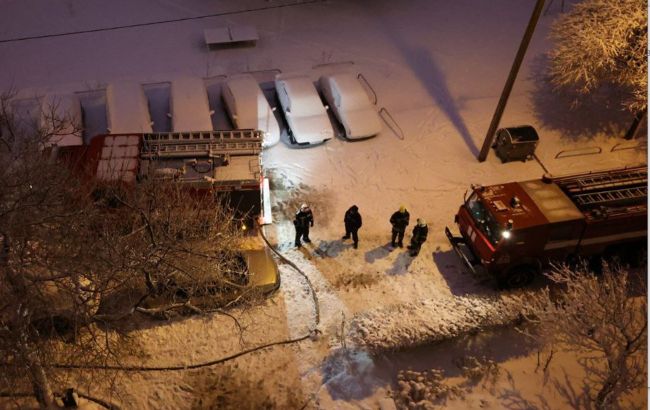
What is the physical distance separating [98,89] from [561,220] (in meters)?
15.2

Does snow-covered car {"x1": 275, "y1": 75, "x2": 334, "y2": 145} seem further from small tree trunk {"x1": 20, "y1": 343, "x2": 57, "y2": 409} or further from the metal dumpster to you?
small tree trunk {"x1": 20, "y1": 343, "x2": 57, "y2": 409}

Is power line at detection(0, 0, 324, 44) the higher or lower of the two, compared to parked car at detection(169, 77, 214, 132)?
higher

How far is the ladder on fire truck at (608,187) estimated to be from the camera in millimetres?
12242

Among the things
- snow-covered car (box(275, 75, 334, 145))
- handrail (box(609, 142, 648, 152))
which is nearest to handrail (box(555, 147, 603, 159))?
handrail (box(609, 142, 648, 152))

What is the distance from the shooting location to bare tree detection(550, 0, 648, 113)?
15.0 m

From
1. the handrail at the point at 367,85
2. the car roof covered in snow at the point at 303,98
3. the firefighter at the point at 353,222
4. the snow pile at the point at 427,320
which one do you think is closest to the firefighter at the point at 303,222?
the firefighter at the point at 353,222

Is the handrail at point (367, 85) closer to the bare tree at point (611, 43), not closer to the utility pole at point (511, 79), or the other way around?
the utility pole at point (511, 79)

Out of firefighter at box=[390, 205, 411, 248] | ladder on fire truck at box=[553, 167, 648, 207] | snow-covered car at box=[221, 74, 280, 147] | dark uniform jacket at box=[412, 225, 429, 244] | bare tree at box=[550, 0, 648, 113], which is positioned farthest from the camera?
snow-covered car at box=[221, 74, 280, 147]

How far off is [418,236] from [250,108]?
23.6 ft

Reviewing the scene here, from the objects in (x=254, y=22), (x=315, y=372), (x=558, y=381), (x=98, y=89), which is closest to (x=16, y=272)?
(x=315, y=372)

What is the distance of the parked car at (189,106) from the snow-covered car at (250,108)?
0.75 m

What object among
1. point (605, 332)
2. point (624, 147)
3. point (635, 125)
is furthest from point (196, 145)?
point (635, 125)

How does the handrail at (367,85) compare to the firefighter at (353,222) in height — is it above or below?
above

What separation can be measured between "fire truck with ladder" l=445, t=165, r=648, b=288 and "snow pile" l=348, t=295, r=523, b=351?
0.90 metres
